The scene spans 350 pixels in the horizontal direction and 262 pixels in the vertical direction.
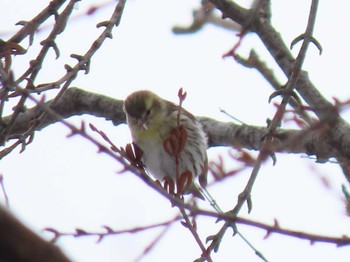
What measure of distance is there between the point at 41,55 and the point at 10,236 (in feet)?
7.59

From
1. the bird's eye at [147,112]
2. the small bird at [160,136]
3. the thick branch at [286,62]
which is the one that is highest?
the bird's eye at [147,112]

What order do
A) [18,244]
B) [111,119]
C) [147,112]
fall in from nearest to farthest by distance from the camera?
[18,244] < [111,119] < [147,112]

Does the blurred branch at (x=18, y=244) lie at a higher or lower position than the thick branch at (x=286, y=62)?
lower

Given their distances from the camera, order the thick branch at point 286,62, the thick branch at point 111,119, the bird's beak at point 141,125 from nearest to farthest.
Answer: the thick branch at point 286,62 → the thick branch at point 111,119 → the bird's beak at point 141,125

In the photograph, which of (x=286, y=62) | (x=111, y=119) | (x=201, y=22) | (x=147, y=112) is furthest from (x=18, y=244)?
(x=147, y=112)

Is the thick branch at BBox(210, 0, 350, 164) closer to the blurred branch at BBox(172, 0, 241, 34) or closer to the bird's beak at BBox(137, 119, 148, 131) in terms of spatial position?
the blurred branch at BBox(172, 0, 241, 34)

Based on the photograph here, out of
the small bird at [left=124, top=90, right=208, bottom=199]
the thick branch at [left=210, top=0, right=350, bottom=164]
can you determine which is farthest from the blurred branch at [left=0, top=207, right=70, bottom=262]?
the small bird at [left=124, top=90, right=208, bottom=199]

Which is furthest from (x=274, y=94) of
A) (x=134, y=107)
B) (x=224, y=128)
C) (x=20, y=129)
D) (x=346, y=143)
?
(x=134, y=107)

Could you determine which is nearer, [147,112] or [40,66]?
[40,66]

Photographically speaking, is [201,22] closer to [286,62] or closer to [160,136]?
[286,62]

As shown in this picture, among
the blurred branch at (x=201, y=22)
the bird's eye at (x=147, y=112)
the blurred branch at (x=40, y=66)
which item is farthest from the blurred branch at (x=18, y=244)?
the bird's eye at (x=147, y=112)

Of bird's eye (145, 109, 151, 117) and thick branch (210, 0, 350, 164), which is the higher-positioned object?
bird's eye (145, 109, 151, 117)

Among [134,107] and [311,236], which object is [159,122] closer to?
[134,107]

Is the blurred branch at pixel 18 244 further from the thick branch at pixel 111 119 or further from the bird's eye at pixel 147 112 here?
the bird's eye at pixel 147 112
